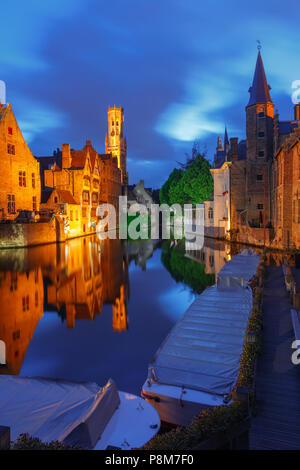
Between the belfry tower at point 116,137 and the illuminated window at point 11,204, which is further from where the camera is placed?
the belfry tower at point 116,137

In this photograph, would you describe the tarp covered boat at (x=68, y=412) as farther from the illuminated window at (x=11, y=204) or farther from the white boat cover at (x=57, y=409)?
the illuminated window at (x=11, y=204)

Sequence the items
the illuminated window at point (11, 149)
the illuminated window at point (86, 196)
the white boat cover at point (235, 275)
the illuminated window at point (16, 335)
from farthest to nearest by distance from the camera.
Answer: the illuminated window at point (86, 196) < the illuminated window at point (11, 149) < the white boat cover at point (235, 275) < the illuminated window at point (16, 335)

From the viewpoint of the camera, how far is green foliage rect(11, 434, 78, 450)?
4.68 m

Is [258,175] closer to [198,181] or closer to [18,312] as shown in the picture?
[198,181]

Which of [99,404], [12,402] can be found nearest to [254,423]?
[99,404]

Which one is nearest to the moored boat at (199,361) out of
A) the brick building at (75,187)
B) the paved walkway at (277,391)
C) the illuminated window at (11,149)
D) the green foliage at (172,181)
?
the paved walkway at (277,391)

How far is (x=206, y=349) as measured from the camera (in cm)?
970

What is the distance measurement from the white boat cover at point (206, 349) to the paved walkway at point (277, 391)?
0.93 m

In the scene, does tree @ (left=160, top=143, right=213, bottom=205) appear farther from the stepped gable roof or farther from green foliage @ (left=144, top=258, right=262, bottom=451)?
green foliage @ (left=144, top=258, right=262, bottom=451)

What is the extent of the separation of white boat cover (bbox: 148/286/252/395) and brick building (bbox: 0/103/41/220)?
40212 millimetres

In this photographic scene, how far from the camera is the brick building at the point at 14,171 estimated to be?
45.5m
